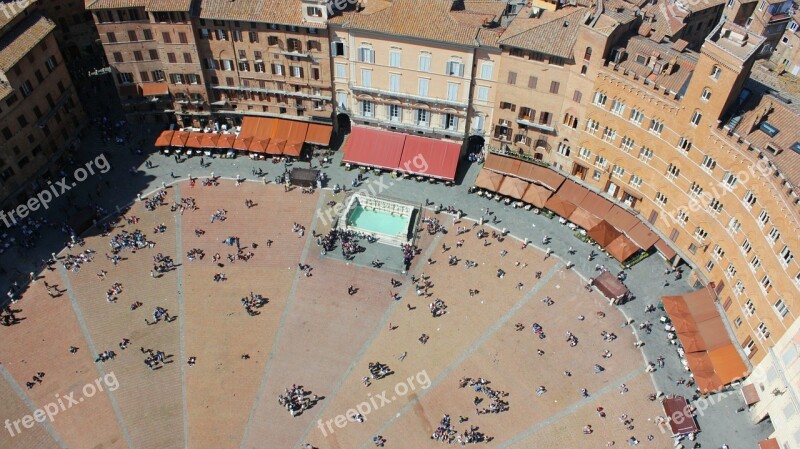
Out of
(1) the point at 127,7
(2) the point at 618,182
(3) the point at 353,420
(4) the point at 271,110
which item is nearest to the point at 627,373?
(2) the point at 618,182

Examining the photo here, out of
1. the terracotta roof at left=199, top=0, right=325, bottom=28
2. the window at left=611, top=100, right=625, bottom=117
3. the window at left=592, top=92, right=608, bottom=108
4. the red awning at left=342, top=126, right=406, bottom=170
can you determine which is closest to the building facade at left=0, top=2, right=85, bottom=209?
the terracotta roof at left=199, top=0, right=325, bottom=28

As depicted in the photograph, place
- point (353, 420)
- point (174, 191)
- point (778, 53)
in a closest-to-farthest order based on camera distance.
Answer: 1. point (353, 420)
2. point (174, 191)
3. point (778, 53)

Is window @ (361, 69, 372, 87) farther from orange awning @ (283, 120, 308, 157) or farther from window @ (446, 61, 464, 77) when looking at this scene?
orange awning @ (283, 120, 308, 157)

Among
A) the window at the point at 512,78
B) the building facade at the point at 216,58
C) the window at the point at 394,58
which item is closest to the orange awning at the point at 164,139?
the building facade at the point at 216,58

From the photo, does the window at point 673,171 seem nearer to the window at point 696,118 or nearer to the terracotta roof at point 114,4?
the window at point 696,118

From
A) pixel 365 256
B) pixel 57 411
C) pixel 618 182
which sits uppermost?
pixel 618 182

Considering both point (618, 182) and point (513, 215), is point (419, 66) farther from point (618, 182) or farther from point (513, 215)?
point (618, 182)

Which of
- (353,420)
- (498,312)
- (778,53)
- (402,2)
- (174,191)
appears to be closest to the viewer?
(353,420)
